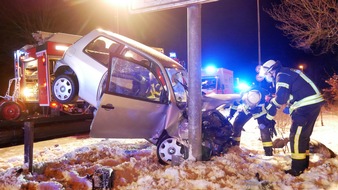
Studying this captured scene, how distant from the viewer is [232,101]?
243 inches

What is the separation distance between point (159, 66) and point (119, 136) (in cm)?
129

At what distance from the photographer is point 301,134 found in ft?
15.1

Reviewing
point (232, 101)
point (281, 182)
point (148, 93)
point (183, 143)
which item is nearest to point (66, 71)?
point (148, 93)

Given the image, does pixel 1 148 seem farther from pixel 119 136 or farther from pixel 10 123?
pixel 119 136

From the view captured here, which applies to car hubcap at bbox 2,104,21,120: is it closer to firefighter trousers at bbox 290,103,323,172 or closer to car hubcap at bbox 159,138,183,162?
car hubcap at bbox 159,138,183,162

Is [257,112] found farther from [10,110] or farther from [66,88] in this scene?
[10,110]

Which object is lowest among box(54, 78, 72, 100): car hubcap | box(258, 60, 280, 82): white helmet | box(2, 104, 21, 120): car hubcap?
box(2, 104, 21, 120): car hubcap

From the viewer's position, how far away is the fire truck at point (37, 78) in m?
8.40

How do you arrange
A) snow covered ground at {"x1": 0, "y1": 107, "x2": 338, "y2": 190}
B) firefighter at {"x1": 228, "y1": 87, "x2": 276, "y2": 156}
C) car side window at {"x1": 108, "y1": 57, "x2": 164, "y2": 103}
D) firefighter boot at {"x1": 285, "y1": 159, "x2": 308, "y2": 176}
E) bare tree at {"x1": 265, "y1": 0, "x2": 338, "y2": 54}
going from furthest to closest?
bare tree at {"x1": 265, "y1": 0, "x2": 338, "y2": 54}
firefighter at {"x1": 228, "y1": 87, "x2": 276, "y2": 156}
car side window at {"x1": 108, "y1": 57, "x2": 164, "y2": 103}
firefighter boot at {"x1": 285, "y1": 159, "x2": 308, "y2": 176}
snow covered ground at {"x1": 0, "y1": 107, "x2": 338, "y2": 190}

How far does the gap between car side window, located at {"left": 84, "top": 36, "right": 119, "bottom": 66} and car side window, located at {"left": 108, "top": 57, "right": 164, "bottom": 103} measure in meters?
0.60

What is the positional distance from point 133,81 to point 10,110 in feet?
19.2

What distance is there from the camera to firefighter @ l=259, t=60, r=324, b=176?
459 centimetres

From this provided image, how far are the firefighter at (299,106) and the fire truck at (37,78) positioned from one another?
16.5 ft

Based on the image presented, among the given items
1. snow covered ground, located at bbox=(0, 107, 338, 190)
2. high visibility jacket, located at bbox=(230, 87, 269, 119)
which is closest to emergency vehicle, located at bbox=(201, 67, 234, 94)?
high visibility jacket, located at bbox=(230, 87, 269, 119)
